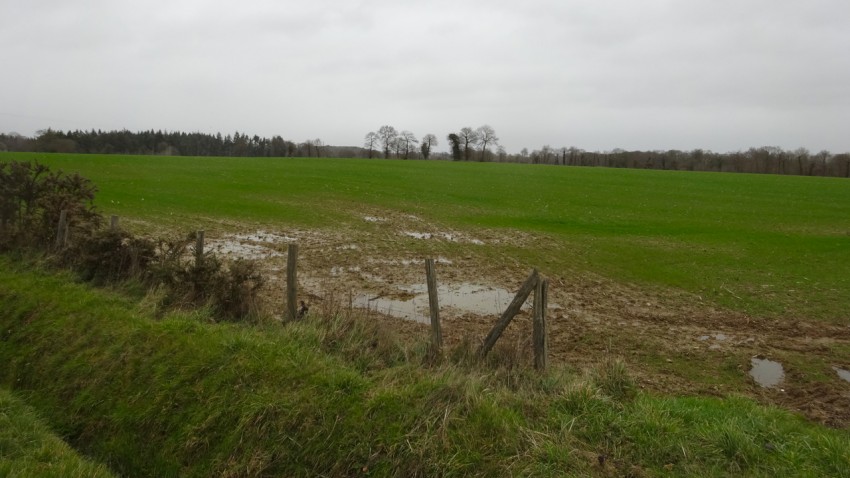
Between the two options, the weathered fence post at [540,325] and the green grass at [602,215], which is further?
the green grass at [602,215]

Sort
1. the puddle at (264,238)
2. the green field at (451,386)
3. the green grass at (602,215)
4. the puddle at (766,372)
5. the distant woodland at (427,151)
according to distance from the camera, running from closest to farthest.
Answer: the green field at (451,386), the puddle at (766,372), the green grass at (602,215), the puddle at (264,238), the distant woodland at (427,151)

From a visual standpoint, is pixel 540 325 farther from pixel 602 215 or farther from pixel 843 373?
pixel 602 215

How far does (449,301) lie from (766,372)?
6.98 meters

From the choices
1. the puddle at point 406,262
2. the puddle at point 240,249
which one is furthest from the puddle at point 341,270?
the puddle at point 240,249

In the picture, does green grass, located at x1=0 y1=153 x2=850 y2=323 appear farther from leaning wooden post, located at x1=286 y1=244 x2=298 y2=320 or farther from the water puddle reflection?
leaning wooden post, located at x1=286 y1=244 x2=298 y2=320

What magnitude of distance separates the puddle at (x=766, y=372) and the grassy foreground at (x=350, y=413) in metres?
1.86

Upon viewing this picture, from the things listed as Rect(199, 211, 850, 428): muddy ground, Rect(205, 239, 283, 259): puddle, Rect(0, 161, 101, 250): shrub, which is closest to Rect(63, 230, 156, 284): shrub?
Rect(0, 161, 101, 250): shrub

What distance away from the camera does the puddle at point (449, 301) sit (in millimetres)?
12605

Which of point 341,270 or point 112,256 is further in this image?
point 341,270

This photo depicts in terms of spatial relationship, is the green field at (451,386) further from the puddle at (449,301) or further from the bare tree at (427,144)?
the bare tree at (427,144)

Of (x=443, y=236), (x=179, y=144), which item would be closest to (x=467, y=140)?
(x=179, y=144)

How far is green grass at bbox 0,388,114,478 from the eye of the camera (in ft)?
19.0

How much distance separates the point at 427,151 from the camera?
471 ft

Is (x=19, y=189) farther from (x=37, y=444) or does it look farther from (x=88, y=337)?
(x=37, y=444)
